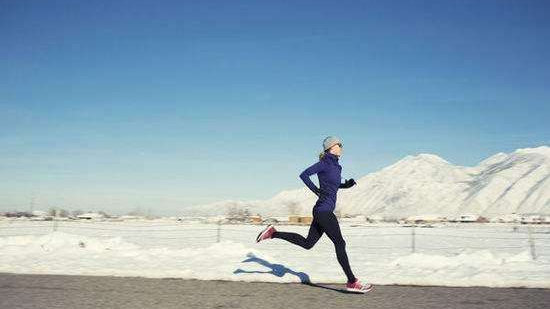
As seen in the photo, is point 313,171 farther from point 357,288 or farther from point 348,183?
point 357,288

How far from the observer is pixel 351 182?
679 centimetres

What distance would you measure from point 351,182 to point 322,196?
1.56 ft

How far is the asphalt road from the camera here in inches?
207

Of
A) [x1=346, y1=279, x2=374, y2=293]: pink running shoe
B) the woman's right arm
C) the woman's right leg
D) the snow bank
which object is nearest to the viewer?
[x1=346, y1=279, x2=374, y2=293]: pink running shoe

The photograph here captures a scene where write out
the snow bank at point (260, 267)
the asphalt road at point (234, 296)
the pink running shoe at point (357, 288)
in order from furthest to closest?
the snow bank at point (260, 267) → the pink running shoe at point (357, 288) → the asphalt road at point (234, 296)

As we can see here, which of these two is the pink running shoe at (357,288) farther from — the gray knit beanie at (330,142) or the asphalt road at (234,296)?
the gray knit beanie at (330,142)

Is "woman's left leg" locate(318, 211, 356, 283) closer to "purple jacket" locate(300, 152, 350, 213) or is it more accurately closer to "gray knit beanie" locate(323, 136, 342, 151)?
"purple jacket" locate(300, 152, 350, 213)

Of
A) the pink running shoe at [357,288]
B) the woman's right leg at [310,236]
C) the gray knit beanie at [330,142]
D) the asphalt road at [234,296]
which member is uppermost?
the gray knit beanie at [330,142]

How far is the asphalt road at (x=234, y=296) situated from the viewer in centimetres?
527

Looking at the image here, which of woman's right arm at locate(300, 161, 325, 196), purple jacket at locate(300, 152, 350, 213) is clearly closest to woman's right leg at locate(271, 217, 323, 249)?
purple jacket at locate(300, 152, 350, 213)

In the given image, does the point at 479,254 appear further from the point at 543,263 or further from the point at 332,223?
the point at 332,223

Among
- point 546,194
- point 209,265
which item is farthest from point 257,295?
point 546,194

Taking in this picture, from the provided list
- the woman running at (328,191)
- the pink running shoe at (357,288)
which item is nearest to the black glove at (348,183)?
the woman running at (328,191)

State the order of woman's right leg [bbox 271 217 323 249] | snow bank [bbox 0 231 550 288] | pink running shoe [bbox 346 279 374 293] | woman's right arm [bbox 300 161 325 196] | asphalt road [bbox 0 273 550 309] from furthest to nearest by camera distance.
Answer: snow bank [bbox 0 231 550 288]
woman's right leg [bbox 271 217 323 249]
woman's right arm [bbox 300 161 325 196]
pink running shoe [bbox 346 279 374 293]
asphalt road [bbox 0 273 550 309]
